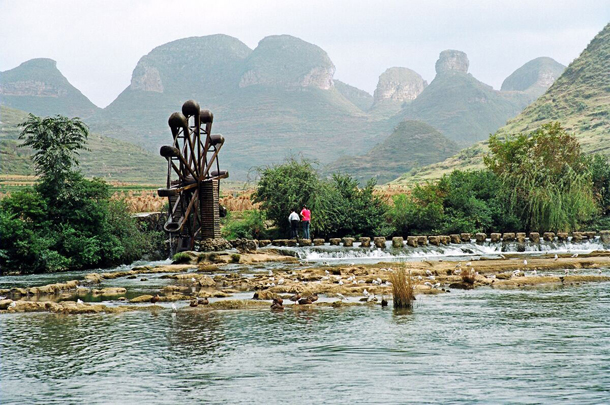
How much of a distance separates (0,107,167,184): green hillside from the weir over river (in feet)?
295

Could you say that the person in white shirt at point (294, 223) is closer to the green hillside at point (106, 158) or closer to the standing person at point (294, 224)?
the standing person at point (294, 224)

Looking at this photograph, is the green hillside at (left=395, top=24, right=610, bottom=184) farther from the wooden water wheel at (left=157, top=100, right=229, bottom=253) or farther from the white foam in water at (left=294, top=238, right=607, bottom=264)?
the wooden water wheel at (left=157, top=100, right=229, bottom=253)

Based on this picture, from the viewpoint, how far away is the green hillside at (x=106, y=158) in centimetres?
10419

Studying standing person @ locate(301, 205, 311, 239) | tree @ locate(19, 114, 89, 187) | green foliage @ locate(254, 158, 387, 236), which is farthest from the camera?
green foliage @ locate(254, 158, 387, 236)

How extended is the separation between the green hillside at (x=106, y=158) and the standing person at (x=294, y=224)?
238 feet

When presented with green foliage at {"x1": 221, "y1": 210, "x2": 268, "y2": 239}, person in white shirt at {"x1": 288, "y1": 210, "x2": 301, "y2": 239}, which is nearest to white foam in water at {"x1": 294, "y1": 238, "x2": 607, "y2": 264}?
person in white shirt at {"x1": 288, "y1": 210, "x2": 301, "y2": 239}

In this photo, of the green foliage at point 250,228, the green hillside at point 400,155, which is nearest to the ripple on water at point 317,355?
the green foliage at point 250,228

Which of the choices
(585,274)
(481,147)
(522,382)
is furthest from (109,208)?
(481,147)

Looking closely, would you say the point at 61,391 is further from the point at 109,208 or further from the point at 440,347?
the point at 109,208

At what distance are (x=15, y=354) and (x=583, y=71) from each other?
135 meters

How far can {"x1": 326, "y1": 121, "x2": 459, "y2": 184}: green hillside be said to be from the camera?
558 feet

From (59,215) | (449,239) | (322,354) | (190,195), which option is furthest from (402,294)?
(449,239)

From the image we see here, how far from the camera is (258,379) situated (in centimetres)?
998

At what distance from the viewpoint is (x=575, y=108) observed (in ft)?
387
